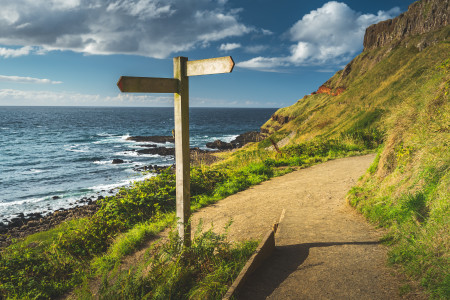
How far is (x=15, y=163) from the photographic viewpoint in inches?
1430

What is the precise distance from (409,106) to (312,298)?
16.7ft

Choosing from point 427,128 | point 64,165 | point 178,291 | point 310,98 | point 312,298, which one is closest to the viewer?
point 312,298

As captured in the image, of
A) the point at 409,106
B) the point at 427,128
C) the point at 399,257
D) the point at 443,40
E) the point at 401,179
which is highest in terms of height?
the point at 443,40

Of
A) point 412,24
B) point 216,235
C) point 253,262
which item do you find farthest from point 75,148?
point 412,24

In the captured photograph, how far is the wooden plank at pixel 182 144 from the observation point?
15.1ft

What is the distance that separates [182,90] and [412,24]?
47960 mm

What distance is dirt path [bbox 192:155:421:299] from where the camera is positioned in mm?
3891

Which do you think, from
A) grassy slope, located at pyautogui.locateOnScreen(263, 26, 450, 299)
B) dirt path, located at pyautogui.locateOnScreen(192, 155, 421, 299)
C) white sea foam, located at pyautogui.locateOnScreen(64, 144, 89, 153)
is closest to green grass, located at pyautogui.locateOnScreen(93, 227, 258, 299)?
dirt path, located at pyautogui.locateOnScreen(192, 155, 421, 299)

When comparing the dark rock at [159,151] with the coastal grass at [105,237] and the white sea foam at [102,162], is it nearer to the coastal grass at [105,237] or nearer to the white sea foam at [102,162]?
the white sea foam at [102,162]

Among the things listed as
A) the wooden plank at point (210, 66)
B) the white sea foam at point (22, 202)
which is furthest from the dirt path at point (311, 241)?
the white sea foam at point (22, 202)

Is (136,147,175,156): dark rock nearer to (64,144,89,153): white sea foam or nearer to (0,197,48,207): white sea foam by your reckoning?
(64,144,89,153): white sea foam

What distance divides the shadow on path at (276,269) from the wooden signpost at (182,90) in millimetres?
1291

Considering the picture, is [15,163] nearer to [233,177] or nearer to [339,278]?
[233,177]

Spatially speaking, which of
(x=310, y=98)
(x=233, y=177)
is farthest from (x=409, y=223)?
(x=310, y=98)
